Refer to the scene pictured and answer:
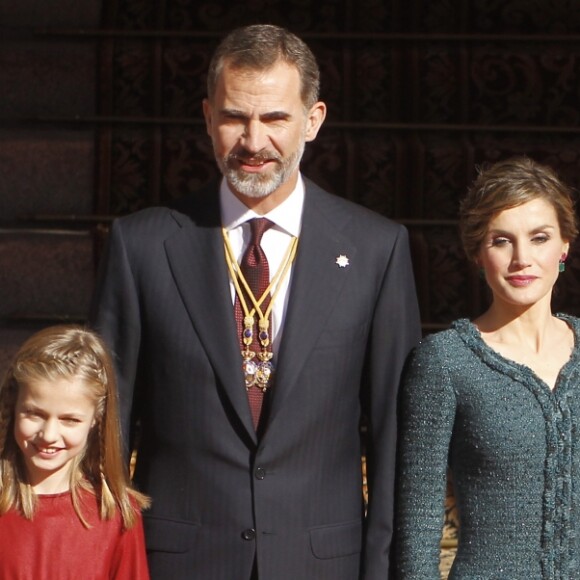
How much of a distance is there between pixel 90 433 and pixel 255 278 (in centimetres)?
41

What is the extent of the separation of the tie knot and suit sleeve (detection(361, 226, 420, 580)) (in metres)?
0.24

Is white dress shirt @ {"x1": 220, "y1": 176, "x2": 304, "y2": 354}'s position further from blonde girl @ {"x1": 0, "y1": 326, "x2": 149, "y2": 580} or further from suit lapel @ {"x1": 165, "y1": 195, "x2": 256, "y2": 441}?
blonde girl @ {"x1": 0, "y1": 326, "x2": 149, "y2": 580}

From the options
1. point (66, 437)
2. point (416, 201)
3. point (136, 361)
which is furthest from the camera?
point (416, 201)

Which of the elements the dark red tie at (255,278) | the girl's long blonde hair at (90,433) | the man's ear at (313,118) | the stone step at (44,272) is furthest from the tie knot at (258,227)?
the stone step at (44,272)

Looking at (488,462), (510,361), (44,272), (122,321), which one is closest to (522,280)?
(510,361)

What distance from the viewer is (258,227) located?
2.83 metres

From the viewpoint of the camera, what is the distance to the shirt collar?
9.34ft

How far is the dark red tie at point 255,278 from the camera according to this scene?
2.77 metres

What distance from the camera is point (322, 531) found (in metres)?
2.78

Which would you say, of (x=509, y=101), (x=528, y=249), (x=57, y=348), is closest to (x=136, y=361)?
(x=57, y=348)

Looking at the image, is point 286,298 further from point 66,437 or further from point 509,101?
point 509,101

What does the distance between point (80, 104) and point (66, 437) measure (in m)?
2.55

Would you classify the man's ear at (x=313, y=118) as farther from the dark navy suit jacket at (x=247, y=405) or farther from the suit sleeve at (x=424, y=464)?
the suit sleeve at (x=424, y=464)

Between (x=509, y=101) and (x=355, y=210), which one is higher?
(x=509, y=101)
